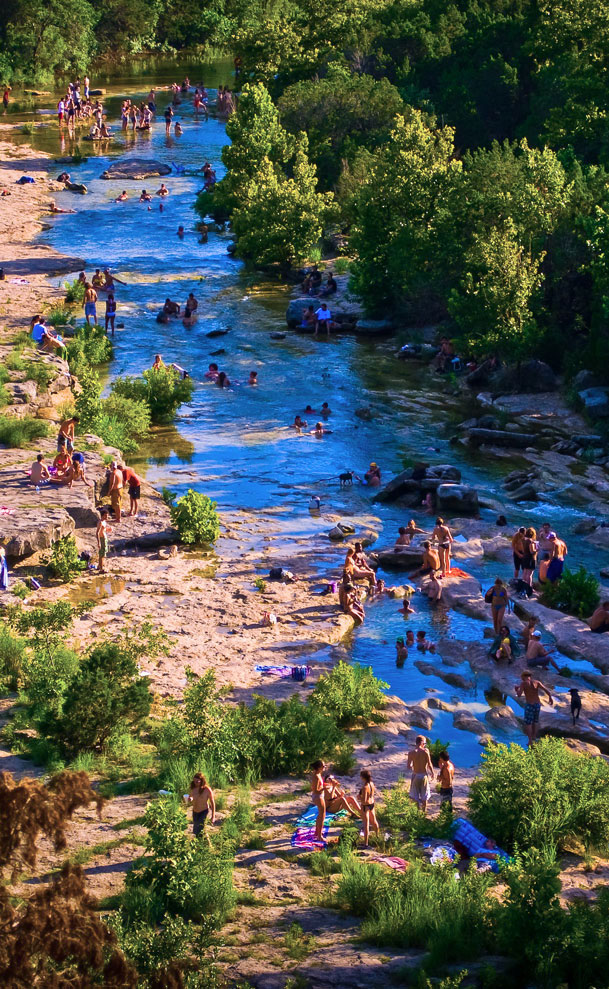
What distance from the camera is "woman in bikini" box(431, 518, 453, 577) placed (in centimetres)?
2581

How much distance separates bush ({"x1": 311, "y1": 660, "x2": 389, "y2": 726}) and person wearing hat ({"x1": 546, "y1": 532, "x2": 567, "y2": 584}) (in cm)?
660

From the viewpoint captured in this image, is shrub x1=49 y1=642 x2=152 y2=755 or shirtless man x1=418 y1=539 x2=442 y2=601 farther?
shirtless man x1=418 y1=539 x2=442 y2=601

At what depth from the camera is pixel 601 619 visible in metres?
23.2

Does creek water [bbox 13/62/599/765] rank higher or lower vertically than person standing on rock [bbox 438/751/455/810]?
higher

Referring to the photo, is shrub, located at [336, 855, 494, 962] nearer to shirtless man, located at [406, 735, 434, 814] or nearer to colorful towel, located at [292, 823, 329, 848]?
colorful towel, located at [292, 823, 329, 848]

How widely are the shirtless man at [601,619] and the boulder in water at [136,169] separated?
4120 cm

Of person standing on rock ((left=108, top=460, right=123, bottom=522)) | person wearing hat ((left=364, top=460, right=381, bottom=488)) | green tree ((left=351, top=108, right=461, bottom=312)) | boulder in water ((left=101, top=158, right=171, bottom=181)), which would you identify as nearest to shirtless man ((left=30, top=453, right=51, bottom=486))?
person standing on rock ((left=108, top=460, right=123, bottom=522))

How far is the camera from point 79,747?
17.0 m

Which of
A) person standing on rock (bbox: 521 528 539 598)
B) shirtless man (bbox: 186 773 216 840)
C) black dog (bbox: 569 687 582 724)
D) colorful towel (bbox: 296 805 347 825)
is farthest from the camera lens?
person standing on rock (bbox: 521 528 539 598)

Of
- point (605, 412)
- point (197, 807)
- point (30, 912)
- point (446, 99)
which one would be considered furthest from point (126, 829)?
point (446, 99)

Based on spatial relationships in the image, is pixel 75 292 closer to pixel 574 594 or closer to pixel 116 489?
pixel 116 489

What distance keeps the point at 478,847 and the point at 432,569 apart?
410 inches

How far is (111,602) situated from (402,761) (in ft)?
24.2

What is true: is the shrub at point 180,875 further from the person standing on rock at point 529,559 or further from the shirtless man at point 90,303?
the shirtless man at point 90,303
